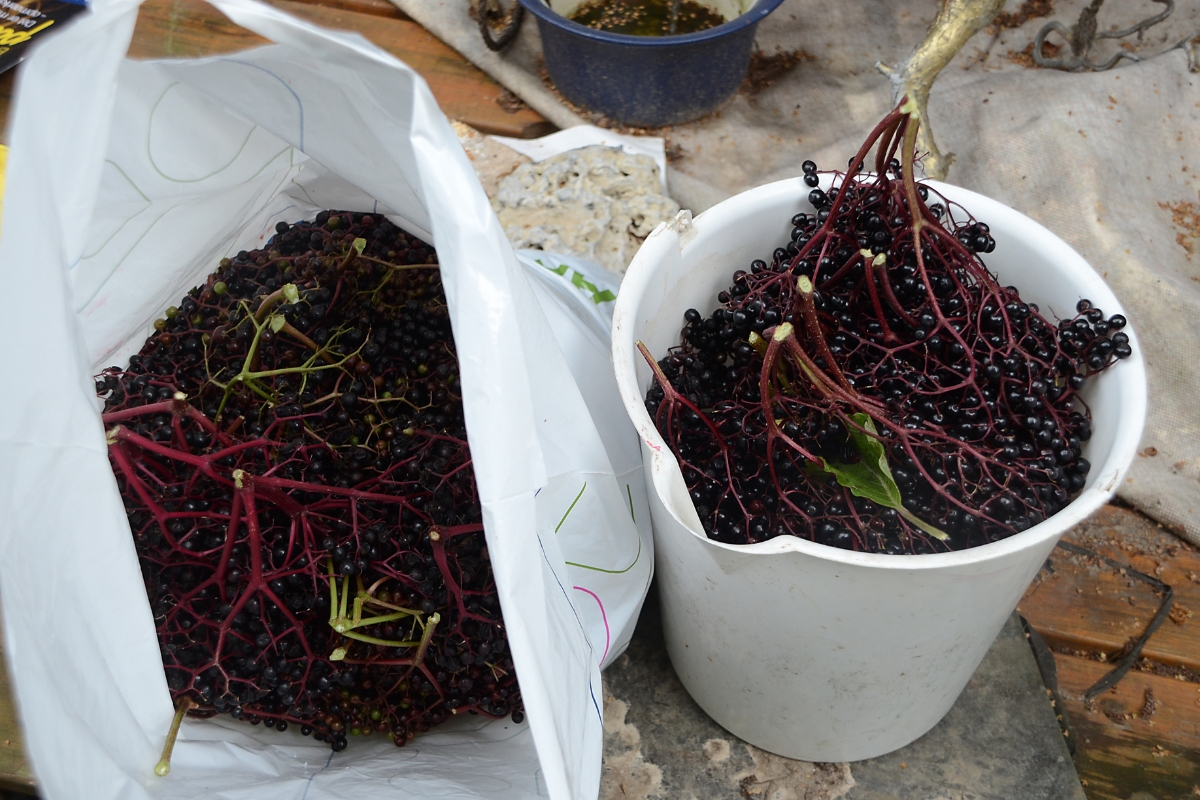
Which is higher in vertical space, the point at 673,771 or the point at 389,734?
the point at 389,734

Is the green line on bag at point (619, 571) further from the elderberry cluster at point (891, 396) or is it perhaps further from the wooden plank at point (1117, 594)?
the wooden plank at point (1117, 594)

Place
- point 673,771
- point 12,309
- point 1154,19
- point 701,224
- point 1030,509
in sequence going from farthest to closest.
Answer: point 1154,19, point 673,771, point 701,224, point 1030,509, point 12,309

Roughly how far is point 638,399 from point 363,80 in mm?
262

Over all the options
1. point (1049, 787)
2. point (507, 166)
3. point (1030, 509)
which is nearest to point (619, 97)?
point (507, 166)

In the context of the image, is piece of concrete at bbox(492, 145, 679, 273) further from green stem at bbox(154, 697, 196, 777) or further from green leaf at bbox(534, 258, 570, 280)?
green stem at bbox(154, 697, 196, 777)

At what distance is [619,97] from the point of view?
3.83 ft

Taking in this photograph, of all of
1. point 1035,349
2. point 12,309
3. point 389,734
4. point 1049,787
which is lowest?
point 1049,787

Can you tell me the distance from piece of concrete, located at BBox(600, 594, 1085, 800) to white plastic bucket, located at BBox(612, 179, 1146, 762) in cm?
3

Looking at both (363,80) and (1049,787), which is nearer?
(363,80)

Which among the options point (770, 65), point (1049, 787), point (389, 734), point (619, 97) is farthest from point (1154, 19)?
point (389, 734)

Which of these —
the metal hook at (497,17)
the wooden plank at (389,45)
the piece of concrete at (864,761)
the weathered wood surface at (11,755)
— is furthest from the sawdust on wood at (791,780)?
the metal hook at (497,17)

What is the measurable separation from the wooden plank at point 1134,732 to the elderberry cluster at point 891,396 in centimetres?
41

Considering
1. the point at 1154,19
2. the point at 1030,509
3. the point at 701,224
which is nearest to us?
the point at 1030,509

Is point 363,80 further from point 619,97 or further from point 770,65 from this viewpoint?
point 770,65
